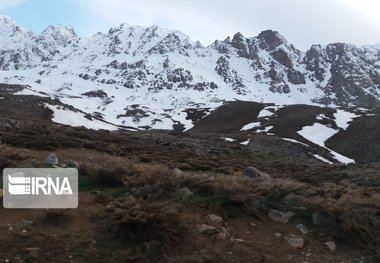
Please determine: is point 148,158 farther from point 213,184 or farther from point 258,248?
point 258,248

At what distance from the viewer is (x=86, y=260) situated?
8.57 metres

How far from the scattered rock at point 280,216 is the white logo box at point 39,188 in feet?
15.5

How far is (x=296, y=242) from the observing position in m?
10.1

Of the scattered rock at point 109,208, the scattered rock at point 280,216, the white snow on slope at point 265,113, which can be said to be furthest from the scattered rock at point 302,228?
the white snow on slope at point 265,113

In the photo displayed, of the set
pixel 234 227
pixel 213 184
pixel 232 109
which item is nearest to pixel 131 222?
pixel 234 227

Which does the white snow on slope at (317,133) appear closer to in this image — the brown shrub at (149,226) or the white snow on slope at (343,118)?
the white snow on slope at (343,118)

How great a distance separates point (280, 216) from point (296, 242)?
4.01 feet

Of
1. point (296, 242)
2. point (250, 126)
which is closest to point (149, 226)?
point (296, 242)

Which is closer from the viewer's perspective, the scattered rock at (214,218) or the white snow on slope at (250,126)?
the scattered rock at (214,218)

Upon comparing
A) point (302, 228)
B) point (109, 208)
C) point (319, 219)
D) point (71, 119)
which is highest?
point (71, 119)

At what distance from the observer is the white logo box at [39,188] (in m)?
10.9

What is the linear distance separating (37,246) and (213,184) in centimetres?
494

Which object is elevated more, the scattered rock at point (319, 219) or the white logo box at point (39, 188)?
the white logo box at point (39, 188)

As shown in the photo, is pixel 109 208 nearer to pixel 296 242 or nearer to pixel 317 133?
pixel 296 242
